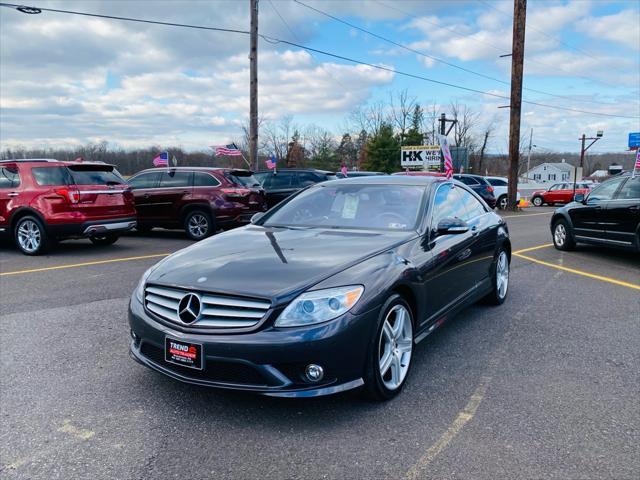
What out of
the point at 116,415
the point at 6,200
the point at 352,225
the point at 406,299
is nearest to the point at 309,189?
the point at 352,225

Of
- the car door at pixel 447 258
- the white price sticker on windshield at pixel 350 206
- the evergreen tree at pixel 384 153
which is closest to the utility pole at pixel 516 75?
the car door at pixel 447 258

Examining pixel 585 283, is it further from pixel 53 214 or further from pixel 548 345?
pixel 53 214

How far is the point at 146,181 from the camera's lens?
1248cm

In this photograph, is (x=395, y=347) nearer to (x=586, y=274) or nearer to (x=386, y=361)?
(x=386, y=361)

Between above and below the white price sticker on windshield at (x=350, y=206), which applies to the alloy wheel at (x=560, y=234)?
below

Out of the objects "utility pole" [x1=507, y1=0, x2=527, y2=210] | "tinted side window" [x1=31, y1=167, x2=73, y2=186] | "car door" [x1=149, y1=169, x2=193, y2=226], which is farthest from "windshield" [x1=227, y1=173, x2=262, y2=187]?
"utility pole" [x1=507, y1=0, x2=527, y2=210]

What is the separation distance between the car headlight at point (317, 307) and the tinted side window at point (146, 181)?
10.4 m

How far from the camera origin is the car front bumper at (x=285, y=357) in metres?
2.84

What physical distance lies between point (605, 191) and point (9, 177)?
36.7 feet

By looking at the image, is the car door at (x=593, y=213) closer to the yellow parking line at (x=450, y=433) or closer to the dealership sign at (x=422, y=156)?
the yellow parking line at (x=450, y=433)

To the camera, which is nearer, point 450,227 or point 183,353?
point 183,353

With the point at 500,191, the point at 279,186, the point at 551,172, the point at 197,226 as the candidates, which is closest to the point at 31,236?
the point at 197,226

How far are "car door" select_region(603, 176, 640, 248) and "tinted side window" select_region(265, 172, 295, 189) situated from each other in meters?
8.47

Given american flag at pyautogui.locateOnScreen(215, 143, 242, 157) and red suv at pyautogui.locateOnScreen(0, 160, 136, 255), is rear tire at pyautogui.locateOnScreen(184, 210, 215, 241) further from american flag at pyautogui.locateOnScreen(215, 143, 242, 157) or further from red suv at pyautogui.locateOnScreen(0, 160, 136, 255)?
american flag at pyautogui.locateOnScreen(215, 143, 242, 157)
